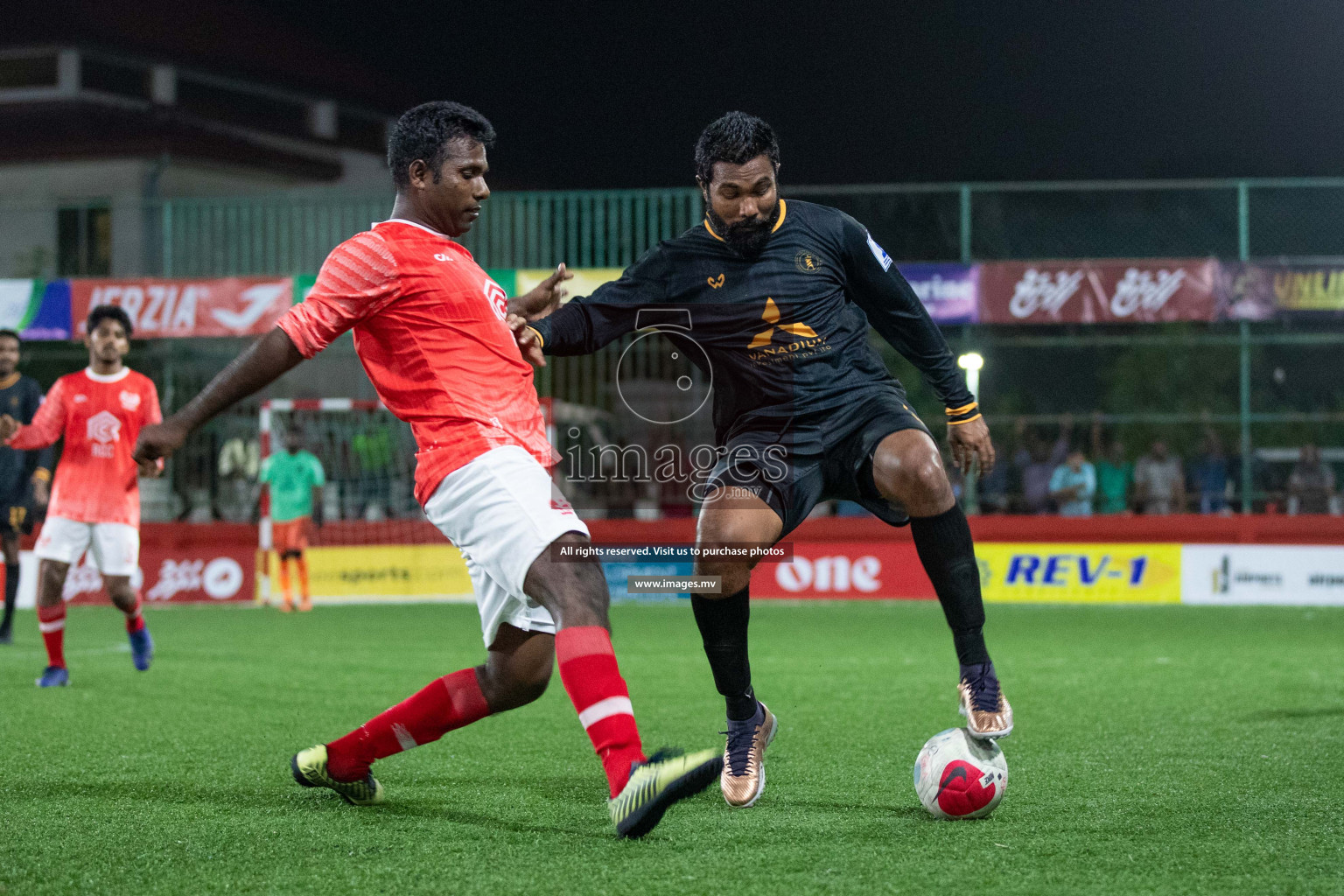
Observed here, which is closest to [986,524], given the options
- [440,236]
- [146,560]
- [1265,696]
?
[1265,696]

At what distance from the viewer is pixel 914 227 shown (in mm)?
17359

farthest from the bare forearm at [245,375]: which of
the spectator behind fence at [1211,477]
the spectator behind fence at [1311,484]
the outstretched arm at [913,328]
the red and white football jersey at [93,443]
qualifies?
the spectator behind fence at [1311,484]

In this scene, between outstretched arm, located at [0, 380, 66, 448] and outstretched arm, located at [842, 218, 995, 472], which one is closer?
outstretched arm, located at [842, 218, 995, 472]

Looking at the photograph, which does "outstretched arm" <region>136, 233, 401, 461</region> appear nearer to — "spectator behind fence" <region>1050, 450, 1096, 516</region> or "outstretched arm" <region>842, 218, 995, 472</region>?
"outstretched arm" <region>842, 218, 995, 472</region>

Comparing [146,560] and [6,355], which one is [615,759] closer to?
[6,355]

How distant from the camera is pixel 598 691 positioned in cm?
342

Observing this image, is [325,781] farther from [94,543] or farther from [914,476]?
[94,543]

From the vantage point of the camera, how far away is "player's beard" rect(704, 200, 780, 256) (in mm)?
4320

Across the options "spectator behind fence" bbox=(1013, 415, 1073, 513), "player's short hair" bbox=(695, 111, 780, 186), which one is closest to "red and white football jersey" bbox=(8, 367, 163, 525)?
"player's short hair" bbox=(695, 111, 780, 186)

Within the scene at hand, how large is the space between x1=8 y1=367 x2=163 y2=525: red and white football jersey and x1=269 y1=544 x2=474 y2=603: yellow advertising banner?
7.81 m

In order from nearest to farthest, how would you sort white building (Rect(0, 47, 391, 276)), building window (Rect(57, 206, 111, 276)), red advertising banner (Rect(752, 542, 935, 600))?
red advertising banner (Rect(752, 542, 935, 600)) → building window (Rect(57, 206, 111, 276)) → white building (Rect(0, 47, 391, 276))

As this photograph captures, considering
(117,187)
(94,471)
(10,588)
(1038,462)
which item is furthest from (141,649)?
(117,187)

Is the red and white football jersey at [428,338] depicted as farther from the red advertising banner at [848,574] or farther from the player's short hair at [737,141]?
the red advertising banner at [848,574]

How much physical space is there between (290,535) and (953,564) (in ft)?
38.0
